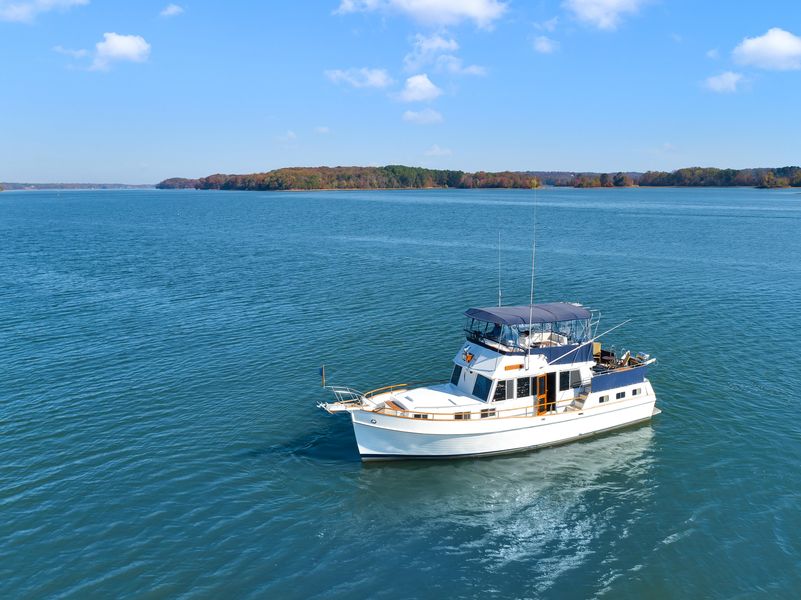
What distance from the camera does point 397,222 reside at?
13412 centimetres

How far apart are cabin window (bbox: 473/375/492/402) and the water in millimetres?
3104

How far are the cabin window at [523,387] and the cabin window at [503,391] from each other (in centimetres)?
47

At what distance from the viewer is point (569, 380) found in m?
28.9

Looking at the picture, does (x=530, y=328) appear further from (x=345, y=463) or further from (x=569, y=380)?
(x=345, y=463)

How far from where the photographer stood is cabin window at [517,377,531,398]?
27547mm

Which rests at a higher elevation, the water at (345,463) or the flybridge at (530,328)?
the flybridge at (530,328)

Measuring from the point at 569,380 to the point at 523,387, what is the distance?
2976mm

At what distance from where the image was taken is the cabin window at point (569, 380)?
2866 cm

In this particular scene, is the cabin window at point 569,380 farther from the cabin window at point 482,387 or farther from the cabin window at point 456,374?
the cabin window at point 456,374

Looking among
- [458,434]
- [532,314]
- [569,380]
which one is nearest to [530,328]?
[532,314]

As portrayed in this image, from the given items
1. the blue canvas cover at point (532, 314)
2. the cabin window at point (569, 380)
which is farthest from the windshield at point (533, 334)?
the cabin window at point (569, 380)

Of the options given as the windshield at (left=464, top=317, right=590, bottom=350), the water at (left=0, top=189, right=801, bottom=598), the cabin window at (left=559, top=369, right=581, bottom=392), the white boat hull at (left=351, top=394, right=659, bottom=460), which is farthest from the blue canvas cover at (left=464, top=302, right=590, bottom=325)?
the water at (left=0, top=189, right=801, bottom=598)

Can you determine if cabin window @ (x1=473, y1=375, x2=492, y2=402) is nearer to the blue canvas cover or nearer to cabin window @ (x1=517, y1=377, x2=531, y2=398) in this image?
cabin window @ (x1=517, y1=377, x2=531, y2=398)

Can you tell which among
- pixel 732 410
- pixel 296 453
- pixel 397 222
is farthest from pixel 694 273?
pixel 397 222
